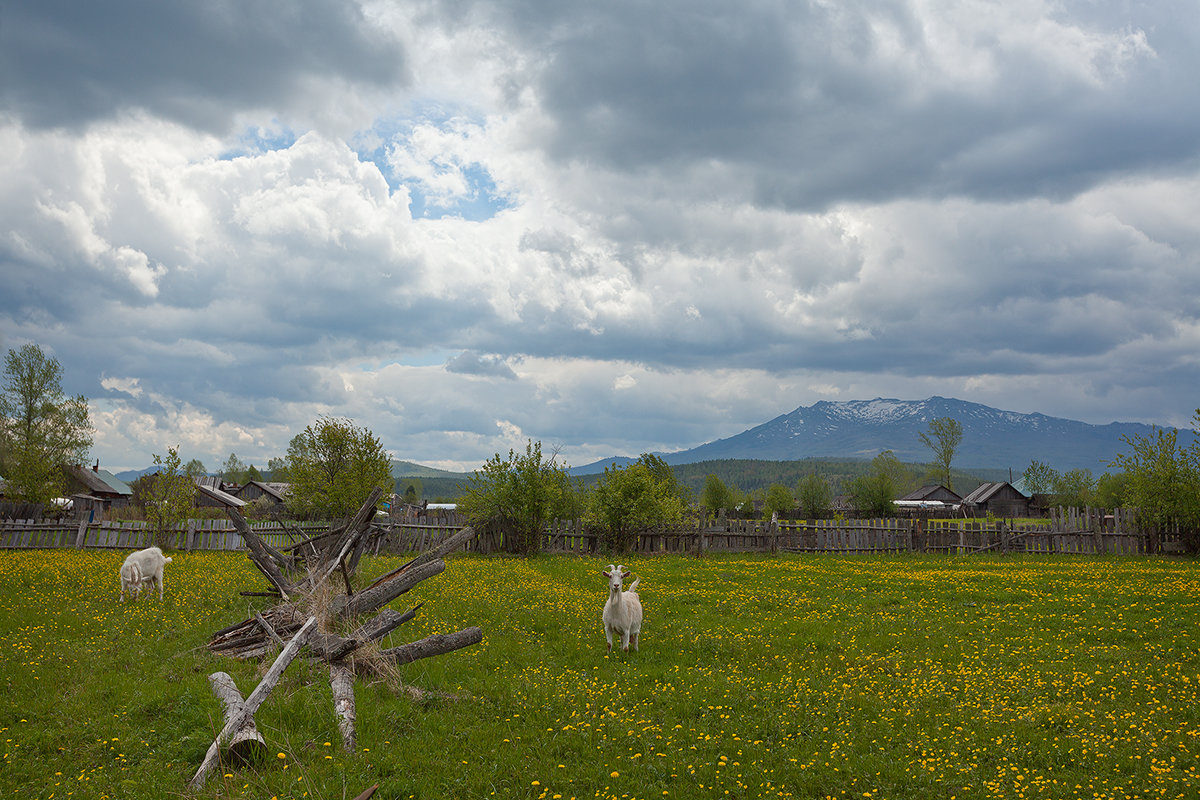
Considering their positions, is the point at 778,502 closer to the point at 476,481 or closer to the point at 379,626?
the point at 476,481

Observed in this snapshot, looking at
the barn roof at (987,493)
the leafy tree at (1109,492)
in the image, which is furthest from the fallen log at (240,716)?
the barn roof at (987,493)

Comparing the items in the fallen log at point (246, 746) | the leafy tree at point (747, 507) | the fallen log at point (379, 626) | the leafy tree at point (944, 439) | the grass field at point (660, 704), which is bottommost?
the leafy tree at point (747, 507)

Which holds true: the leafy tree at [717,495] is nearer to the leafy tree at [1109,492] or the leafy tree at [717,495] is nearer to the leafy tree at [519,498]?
the leafy tree at [1109,492]

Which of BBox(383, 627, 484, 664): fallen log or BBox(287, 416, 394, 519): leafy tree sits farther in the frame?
BBox(287, 416, 394, 519): leafy tree

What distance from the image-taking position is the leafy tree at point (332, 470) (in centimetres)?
4109

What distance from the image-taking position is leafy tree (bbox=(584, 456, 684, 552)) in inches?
1288

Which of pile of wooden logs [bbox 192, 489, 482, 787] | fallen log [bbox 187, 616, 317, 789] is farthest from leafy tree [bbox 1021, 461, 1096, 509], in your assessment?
fallen log [bbox 187, 616, 317, 789]

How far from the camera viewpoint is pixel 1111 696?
1042 cm

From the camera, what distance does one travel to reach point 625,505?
32.7m

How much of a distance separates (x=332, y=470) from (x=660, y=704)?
3748cm

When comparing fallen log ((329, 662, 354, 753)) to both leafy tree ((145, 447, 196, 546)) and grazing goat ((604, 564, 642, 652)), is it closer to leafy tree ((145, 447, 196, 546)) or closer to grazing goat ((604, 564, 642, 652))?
grazing goat ((604, 564, 642, 652))

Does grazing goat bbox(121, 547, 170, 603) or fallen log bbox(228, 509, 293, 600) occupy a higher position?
fallen log bbox(228, 509, 293, 600)

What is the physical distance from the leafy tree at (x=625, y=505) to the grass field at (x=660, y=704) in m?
14.2

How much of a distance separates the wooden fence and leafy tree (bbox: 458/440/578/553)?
811mm
